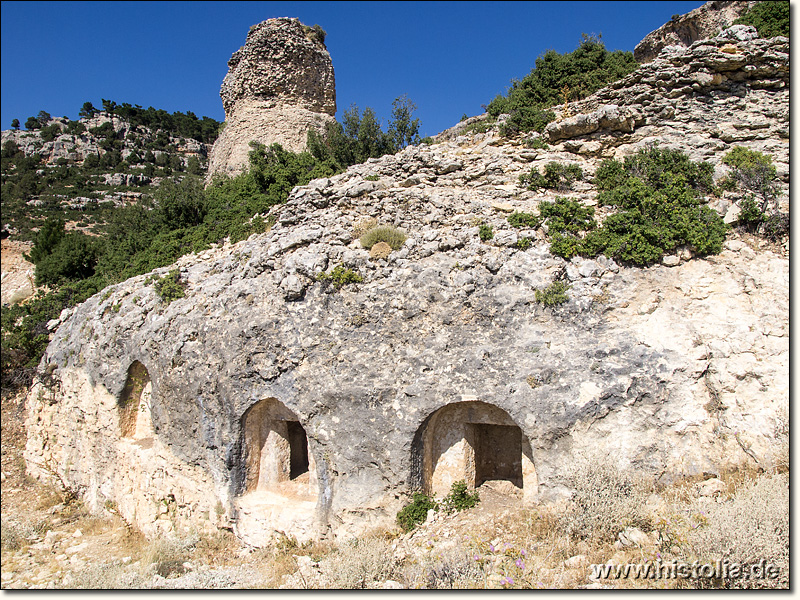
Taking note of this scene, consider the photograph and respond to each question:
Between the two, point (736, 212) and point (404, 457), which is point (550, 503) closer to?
point (404, 457)

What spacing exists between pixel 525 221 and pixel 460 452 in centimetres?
414

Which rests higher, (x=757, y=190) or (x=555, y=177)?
(x=555, y=177)

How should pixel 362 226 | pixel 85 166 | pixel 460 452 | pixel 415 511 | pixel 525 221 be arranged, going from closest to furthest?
pixel 415 511 < pixel 460 452 < pixel 525 221 < pixel 362 226 < pixel 85 166

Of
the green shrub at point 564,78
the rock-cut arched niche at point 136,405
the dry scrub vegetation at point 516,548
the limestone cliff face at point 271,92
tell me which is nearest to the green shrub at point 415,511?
the dry scrub vegetation at point 516,548

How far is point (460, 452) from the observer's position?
7.54 meters

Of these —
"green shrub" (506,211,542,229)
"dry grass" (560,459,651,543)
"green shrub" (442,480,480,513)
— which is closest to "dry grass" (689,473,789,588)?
"dry grass" (560,459,651,543)

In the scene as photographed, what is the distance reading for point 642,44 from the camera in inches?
690

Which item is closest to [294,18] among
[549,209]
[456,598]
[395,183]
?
[395,183]

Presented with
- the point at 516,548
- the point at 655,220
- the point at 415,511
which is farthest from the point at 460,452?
the point at 655,220

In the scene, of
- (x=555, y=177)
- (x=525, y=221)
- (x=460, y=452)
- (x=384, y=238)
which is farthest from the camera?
(x=555, y=177)

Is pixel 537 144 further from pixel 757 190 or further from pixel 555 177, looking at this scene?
pixel 757 190

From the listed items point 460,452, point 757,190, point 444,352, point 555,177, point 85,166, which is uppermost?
point 85,166

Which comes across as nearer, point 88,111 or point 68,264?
point 68,264

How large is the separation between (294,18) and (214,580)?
2001 centimetres
